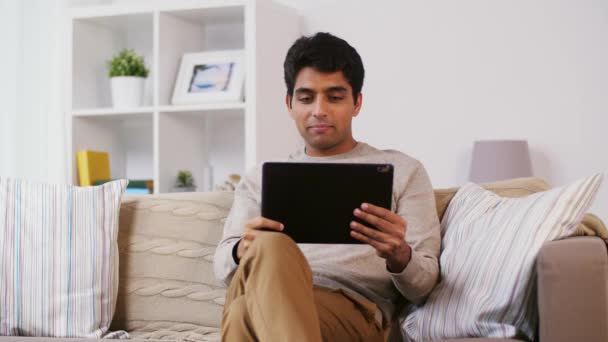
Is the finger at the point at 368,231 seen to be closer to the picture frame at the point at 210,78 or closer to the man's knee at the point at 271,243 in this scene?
the man's knee at the point at 271,243

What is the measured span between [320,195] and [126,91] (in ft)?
7.12

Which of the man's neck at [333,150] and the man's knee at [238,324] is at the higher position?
the man's neck at [333,150]

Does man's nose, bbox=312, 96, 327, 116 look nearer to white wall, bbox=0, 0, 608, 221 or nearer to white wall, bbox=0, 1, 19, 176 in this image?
white wall, bbox=0, 0, 608, 221

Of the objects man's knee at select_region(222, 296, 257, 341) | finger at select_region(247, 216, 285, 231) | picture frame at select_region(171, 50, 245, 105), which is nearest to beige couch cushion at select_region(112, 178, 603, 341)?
finger at select_region(247, 216, 285, 231)

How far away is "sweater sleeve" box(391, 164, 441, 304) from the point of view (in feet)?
5.90

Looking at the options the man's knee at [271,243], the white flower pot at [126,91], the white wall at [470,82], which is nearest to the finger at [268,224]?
the man's knee at [271,243]

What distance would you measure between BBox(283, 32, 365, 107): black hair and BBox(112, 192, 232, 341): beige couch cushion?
419 mm

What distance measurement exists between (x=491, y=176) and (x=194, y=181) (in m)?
1.31

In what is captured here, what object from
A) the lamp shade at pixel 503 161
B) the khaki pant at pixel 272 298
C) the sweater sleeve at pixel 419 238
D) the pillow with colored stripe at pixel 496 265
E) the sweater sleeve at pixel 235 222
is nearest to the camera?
the khaki pant at pixel 272 298

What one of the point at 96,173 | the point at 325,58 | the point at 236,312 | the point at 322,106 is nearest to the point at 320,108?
the point at 322,106

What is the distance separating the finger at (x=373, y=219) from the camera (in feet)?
5.57

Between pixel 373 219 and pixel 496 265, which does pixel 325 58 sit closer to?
pixel 373 219

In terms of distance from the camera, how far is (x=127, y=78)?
144 inches

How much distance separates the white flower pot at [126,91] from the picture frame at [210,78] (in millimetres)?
167
